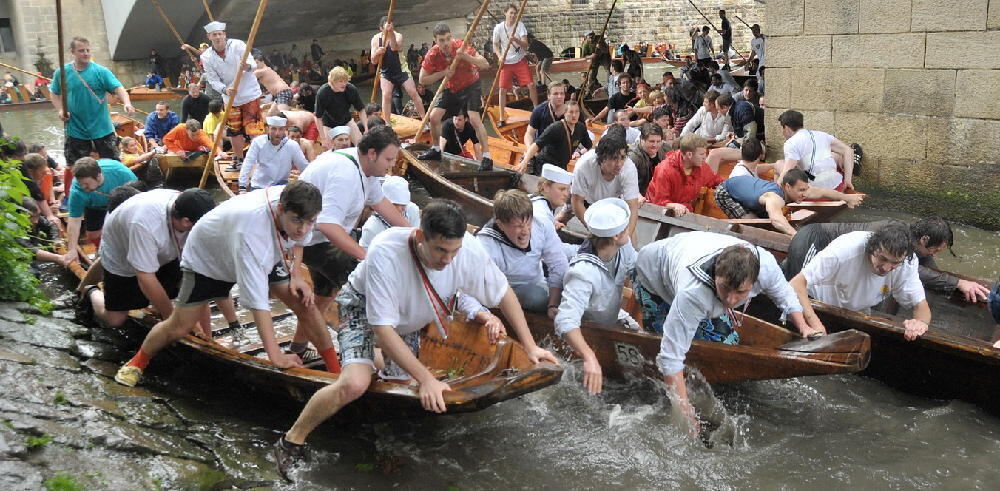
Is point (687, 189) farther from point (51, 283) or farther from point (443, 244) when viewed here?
point (51, 283)

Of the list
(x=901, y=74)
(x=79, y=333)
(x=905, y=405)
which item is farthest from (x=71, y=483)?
(x=901, y=74)

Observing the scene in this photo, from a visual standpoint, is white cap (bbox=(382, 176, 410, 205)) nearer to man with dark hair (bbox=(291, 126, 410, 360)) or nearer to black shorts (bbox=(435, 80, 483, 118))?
man with dark hair (bbox=(291, 126, 410, 360))

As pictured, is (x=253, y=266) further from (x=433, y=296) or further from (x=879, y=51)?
(x=879, y=51)

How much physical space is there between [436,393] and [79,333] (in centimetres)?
305

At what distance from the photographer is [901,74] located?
884cm

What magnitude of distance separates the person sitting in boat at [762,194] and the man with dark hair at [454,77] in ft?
13.2

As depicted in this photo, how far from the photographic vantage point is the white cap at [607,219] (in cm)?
461

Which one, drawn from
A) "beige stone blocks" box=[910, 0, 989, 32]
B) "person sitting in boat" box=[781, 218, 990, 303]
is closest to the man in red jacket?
"person sitting in boat" box=[781, 218, 990, 303]

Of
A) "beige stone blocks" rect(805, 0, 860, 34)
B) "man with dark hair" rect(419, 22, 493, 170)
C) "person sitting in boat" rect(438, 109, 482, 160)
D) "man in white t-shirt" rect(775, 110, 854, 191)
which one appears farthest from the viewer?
"person sitting in boat" rect(438, 109, 482, 160)

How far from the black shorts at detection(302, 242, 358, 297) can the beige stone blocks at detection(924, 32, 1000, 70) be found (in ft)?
20.4

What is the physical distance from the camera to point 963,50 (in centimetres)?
827

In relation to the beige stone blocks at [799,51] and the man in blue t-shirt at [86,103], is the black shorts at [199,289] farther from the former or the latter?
the beige stone blocks at [799,51]

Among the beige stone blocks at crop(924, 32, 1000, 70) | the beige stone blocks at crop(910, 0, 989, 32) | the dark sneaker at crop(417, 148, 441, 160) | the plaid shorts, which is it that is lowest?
the plaid shorts

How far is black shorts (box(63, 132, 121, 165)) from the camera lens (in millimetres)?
8602
